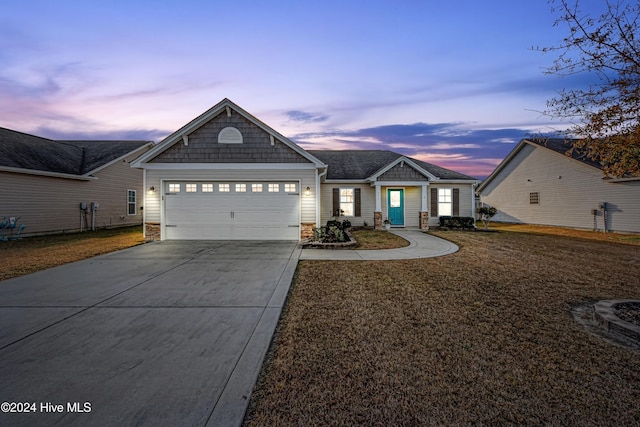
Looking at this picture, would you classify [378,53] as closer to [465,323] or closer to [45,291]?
[465,323]

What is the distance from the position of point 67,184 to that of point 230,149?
11.0 metres

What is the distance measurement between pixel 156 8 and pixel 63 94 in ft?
33.5

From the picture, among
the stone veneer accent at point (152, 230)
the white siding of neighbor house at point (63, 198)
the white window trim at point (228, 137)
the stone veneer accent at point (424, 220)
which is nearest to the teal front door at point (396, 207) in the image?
the stone veneer accent at point (424, 220)

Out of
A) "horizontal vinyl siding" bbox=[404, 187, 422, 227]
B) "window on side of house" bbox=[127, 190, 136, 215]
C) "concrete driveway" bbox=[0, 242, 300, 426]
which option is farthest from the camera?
"window on side of house" bbox=[127, 190, 136, 215]

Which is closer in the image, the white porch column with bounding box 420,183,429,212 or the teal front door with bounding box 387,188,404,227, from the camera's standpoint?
the white porch column with bounding box 420,183,429,212

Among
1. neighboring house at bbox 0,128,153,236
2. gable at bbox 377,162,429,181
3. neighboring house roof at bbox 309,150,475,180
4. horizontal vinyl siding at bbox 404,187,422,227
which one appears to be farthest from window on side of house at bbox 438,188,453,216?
neighboring house at bbox 0,128,153,236

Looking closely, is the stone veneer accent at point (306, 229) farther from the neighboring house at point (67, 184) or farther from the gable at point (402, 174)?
the neighboring house at point (67, 184)

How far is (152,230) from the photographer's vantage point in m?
11.9

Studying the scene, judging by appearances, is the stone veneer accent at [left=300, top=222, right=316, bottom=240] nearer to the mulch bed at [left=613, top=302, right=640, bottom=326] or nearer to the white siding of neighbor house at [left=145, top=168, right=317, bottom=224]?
the white siding of neighbor house at [left=145, top=168, right=317, bottom=224]

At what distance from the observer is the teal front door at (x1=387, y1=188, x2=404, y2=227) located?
1702 centimetres

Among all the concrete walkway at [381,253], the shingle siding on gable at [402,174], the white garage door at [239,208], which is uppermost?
the shingle siding on gable at [402,174]

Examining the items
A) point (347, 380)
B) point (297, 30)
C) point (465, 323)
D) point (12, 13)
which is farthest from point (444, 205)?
point (12, 13)

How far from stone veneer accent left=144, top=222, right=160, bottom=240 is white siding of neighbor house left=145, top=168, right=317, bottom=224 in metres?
0.14

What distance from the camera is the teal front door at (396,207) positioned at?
1702 centimetres
